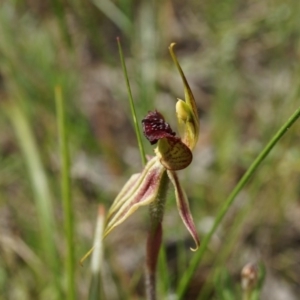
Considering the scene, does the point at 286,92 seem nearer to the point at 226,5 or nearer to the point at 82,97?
the point at 226,5

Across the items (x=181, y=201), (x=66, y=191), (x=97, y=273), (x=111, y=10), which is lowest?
(x=97, y=273)

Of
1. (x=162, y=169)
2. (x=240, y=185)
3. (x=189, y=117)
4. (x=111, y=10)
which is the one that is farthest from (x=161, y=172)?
(x=111, y=10)

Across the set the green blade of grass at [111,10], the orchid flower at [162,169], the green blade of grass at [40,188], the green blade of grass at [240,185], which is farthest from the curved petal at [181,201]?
the green blade of grass at [111,10]

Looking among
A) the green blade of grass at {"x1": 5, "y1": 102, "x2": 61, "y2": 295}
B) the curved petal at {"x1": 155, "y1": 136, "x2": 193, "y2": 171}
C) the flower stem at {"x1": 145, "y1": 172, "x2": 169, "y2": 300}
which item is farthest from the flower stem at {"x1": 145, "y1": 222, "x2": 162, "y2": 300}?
the green blade of grass at {"x1": 5, "y1": 102, "x2": 61, "y2": 295}

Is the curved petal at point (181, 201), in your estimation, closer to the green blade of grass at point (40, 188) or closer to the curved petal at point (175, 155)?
the curved petal at point (175, 155)

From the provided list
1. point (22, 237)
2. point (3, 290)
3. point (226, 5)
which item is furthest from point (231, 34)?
point (3, 290)

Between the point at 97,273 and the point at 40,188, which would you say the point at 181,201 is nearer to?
the point at 97,273

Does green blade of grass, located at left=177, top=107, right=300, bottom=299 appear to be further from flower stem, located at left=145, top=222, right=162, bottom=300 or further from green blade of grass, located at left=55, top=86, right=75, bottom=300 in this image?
green blade of grass, located at left=55, top=86, right=75, bottom=300
